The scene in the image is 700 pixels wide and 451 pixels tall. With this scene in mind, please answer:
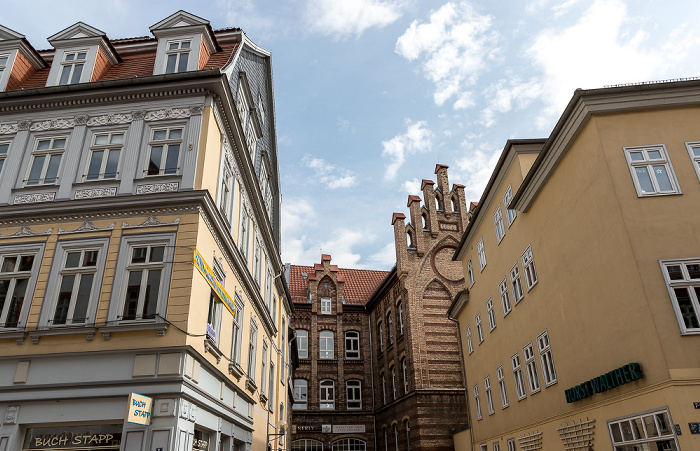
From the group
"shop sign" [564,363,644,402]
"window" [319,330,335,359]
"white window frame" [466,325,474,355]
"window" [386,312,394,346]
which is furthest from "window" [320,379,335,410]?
"shop sign" [564,363,644,402]

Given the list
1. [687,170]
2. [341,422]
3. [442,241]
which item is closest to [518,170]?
[687,170]

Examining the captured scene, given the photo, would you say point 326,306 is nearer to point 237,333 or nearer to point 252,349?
point 252,349

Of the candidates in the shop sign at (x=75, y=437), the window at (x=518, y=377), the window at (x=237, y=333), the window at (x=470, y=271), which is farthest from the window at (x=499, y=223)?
the shop sign at (x=75, y=437)

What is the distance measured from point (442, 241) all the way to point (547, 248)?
923 inches

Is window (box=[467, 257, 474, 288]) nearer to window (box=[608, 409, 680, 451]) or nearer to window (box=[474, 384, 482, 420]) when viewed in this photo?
window (box=[474, 384, 482, 420])

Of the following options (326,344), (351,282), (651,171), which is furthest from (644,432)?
(351,282)

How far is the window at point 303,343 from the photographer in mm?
43438

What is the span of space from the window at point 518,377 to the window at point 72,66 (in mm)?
17887

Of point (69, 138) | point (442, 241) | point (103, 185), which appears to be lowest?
point (103, 185)

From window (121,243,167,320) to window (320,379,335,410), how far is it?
32.5m

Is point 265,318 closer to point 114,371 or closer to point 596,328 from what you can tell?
point 114,371

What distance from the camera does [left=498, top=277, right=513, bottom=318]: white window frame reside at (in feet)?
64.1

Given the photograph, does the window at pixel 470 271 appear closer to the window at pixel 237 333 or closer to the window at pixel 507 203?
the window at pixel 507 203

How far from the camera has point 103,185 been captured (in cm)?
1360
